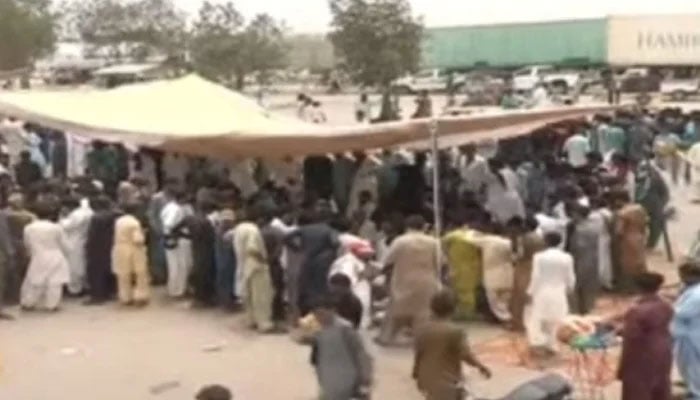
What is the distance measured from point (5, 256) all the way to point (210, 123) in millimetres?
3670

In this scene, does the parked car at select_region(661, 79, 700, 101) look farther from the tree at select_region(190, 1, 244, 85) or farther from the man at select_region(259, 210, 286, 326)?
the man at select_region(259, 210, 286, 326)

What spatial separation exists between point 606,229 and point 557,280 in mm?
2487

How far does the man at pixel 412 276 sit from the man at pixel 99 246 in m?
3.54

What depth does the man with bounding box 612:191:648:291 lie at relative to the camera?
546 inches

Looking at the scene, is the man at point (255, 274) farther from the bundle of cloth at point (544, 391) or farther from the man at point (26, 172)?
the man at point (26, 172)

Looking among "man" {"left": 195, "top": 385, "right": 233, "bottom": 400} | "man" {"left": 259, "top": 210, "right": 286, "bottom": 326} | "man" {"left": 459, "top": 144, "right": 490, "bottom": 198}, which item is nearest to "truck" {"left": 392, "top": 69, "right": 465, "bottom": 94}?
"man" {"left": 459, "top": 144, "right": 490, "bottom": 198}

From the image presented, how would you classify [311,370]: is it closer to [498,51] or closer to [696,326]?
[696,326]

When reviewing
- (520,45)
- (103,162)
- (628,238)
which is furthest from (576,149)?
(520,45)

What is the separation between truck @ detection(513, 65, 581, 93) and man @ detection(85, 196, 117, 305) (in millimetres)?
34214

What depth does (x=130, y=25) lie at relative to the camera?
63.8 metres

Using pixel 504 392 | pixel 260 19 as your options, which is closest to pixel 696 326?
pixel 504 392

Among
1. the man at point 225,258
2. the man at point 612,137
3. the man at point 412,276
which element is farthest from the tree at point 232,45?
the man at point 412,276

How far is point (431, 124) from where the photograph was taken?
12.6 metres

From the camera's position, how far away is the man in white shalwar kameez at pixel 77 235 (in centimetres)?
1420
